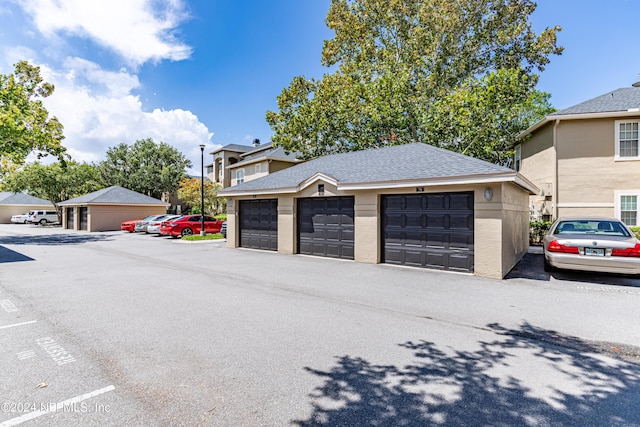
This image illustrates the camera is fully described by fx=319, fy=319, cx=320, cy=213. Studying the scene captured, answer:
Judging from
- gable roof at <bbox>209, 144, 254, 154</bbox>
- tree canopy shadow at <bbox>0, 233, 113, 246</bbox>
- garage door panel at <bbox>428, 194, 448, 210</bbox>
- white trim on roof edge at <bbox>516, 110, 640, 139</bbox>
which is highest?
gable roof at <bbox>209, 144, 254, 154</bbox>

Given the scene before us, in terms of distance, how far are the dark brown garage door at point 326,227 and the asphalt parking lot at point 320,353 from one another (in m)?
4.25

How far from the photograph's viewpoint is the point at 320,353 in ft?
13.0

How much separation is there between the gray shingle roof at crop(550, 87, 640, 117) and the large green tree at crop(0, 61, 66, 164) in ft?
97.0

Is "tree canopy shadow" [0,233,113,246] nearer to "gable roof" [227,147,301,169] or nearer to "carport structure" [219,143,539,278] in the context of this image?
"carport structure" [219,143,539,278]

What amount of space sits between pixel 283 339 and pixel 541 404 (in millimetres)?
2940

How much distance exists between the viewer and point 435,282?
8.11 metres

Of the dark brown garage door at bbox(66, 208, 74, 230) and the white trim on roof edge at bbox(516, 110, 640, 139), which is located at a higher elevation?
the white trim on roof edge at bbox(516, 110, 640, 139)

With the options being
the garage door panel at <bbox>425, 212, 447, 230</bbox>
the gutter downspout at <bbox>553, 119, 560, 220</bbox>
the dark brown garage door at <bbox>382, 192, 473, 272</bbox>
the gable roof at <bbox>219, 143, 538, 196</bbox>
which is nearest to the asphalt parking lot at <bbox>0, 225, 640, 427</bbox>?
the dark brown garage door at <bbox>382, 192, 473, 272</bbox>

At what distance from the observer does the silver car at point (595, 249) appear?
23.9 feet

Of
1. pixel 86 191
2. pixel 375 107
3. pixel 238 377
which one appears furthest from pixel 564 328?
pixel 86 191

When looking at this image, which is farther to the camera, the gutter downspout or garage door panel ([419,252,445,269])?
the gutter downspout

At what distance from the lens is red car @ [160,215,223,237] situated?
71.2 feet

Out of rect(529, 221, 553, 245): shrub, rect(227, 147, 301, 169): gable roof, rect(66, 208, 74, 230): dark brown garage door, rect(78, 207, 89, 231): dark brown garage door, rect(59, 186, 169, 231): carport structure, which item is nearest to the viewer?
rect(529, 221, 553, 245): shrub

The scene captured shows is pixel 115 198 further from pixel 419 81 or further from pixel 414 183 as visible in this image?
pixel 414 183
